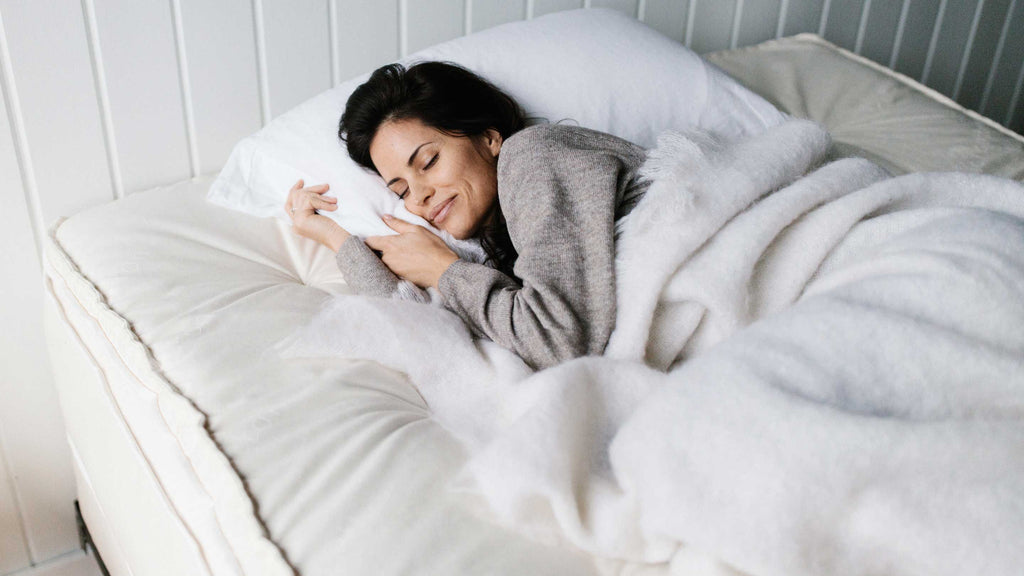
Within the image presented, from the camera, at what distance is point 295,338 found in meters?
0.85

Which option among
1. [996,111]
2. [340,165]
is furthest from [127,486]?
[996,111]

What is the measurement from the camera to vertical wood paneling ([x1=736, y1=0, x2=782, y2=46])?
1.67 meters

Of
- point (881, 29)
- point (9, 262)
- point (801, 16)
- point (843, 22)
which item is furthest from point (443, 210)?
point (881, 29)

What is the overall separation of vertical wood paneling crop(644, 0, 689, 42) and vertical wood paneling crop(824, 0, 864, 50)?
387 millimetres

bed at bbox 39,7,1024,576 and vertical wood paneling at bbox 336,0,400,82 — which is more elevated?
vertical wood paneling at bbox 336,0,400,82

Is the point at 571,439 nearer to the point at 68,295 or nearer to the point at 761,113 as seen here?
the point at 68,295

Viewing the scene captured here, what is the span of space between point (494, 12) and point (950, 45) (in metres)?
1.21

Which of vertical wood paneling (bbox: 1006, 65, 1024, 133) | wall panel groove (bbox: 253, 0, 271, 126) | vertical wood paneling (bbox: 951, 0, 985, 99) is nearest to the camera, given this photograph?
wall panel groove (bbox: 253, 0, 271, 126)

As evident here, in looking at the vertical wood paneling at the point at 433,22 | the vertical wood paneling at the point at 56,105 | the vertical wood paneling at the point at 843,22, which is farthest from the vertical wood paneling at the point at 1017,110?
the vertical wood paneling at the point at 56,105

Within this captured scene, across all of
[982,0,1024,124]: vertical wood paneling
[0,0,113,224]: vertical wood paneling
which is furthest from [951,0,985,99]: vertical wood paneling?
[0,0,113,224]: vertical wood paneling

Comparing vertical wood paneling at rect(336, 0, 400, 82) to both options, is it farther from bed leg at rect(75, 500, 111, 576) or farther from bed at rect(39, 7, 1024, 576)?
bed leg at rect(75, 500, 111, 576)

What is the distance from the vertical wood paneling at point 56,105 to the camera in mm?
1057

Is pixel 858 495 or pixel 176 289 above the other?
pixel 858 495

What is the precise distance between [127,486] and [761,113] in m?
1.03
